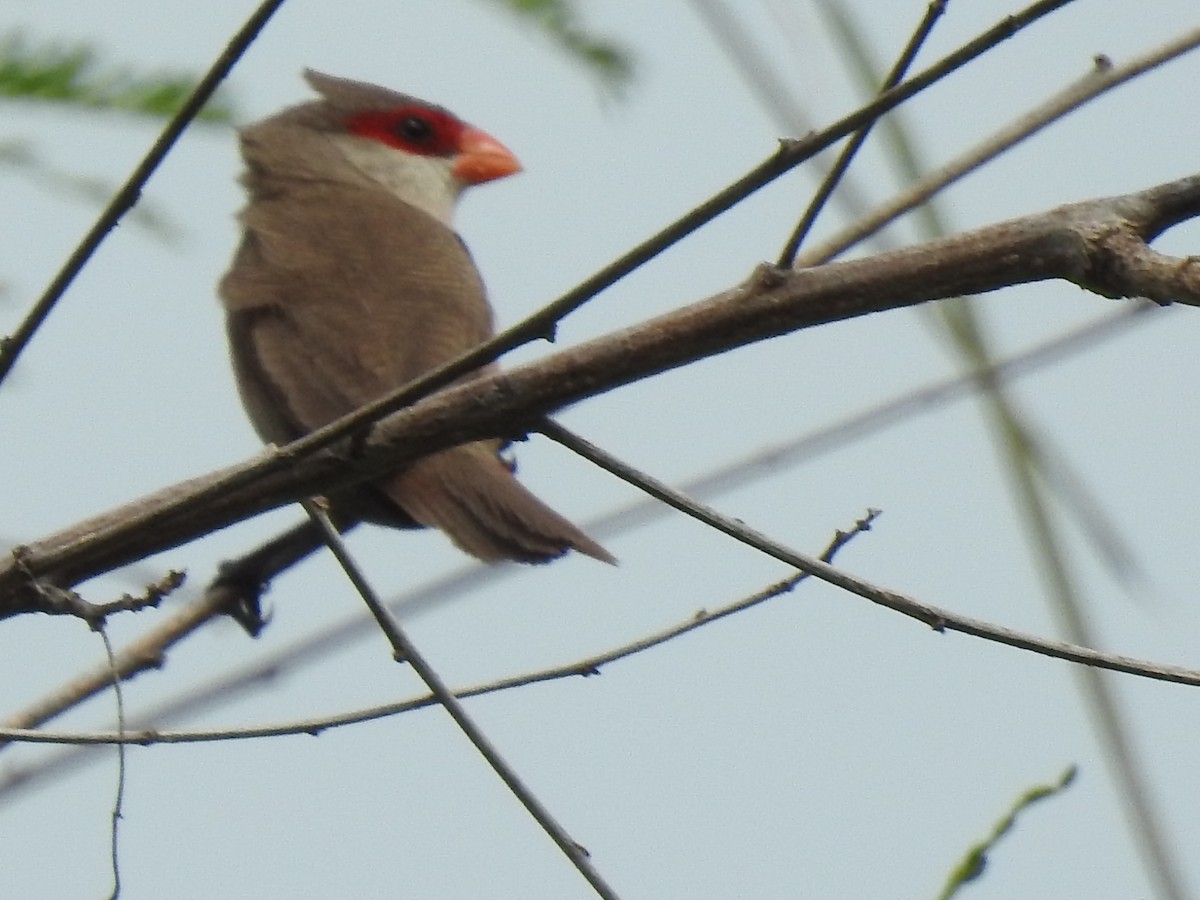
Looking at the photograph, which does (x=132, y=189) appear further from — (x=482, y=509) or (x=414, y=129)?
Result: (x=414, y=129)

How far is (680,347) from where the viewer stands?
1804 mm

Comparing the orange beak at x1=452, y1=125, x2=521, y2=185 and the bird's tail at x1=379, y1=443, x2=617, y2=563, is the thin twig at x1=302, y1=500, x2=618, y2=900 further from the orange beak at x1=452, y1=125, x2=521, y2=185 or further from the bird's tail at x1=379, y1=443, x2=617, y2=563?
the orange beak at x1=452, y1=125, x2=521, y2=185

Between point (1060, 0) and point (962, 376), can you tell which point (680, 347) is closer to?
point (1060, 0)

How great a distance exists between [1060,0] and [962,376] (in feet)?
4.13

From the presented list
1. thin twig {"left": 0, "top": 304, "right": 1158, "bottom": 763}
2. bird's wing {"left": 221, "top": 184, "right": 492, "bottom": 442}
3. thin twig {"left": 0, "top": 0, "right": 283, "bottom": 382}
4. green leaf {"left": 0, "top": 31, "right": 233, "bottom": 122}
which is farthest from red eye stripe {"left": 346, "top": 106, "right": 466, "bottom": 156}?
thin twig {"left": 0, "top": 0, "right": 283, "bottom": 382}

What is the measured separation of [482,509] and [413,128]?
299 centimetres

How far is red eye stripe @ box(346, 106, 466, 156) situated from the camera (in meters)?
5.87

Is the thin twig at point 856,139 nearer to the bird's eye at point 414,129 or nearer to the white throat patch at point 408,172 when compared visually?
the white throat patch at point 408,172

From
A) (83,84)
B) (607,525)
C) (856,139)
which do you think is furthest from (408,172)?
(856,139)

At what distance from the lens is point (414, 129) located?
5.95 m

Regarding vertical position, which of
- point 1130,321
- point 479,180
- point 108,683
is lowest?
point 108,683

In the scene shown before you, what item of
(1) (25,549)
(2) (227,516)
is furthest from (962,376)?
(1) (25,549)

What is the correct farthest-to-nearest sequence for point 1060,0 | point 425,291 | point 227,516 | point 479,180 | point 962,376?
point 479,180
point 425,291
point 962,376
point 227,516
point 1060,0

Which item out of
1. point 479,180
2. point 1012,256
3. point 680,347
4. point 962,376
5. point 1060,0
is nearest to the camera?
point 1060,0
